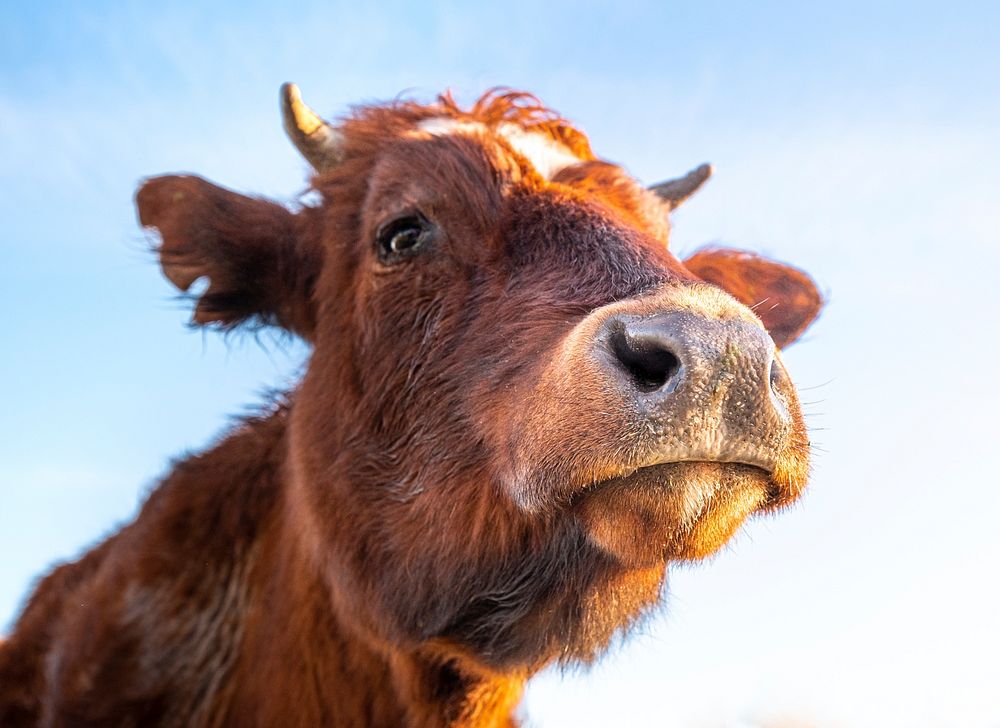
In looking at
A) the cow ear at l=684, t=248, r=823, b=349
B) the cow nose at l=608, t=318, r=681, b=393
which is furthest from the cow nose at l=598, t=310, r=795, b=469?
the cow ear at l=684, t=248, r=823, b=349

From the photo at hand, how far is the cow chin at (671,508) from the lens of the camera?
299 centimetres

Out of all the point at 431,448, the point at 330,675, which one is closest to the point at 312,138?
the point at 431,448

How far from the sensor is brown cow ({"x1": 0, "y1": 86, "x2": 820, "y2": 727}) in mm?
3043

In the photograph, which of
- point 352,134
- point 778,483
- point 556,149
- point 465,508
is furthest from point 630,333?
point 352,134

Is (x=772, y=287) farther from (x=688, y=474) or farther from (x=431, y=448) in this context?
(x=688, y=474)

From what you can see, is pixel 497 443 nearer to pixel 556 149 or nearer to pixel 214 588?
pixel 556 149

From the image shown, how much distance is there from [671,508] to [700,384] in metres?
0.44

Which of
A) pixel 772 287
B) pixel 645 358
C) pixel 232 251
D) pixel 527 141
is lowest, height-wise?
pixel 772 287

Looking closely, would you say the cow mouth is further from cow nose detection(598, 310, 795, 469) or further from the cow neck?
the cow neck

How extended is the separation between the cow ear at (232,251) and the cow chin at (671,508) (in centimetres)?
266

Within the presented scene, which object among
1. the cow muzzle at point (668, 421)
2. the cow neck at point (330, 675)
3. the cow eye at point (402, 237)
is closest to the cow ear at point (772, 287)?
the cow eye at point (402, 237)

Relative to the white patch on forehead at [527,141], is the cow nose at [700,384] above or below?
below

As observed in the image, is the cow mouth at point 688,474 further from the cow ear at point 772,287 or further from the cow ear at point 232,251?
the cow ear at point 772,287

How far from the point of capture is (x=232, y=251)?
217 inches
